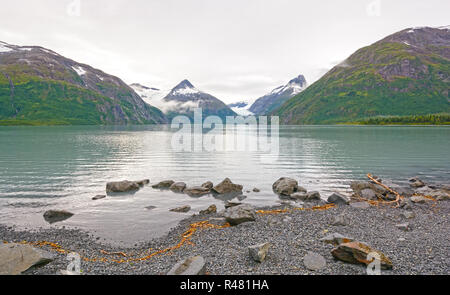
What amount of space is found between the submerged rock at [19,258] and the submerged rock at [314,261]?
14.4 metres

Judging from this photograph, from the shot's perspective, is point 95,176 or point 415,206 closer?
point 415,206

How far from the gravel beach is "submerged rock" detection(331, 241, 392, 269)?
0.33m

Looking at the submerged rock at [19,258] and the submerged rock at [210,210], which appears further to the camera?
the submerged rock at [210,210]

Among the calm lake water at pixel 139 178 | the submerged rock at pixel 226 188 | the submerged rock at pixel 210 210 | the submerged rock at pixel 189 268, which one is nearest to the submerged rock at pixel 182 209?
the calm lake water at pixel 139 178

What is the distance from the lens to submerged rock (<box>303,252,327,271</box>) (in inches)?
508

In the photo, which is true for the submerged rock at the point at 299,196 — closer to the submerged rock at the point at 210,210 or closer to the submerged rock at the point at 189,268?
the submerged rock at the point at 210,210

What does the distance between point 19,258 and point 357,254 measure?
1778 cm

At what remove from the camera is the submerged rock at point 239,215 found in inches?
821

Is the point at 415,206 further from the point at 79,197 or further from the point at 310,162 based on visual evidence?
the point at 79,197

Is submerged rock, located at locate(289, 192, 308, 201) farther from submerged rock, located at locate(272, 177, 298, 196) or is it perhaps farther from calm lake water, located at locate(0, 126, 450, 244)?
calm lake water, located at locate(0, 126, 450, 244)

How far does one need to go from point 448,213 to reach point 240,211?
64.8 feet

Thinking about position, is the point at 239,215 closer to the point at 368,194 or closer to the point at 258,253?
the point at 258,253
